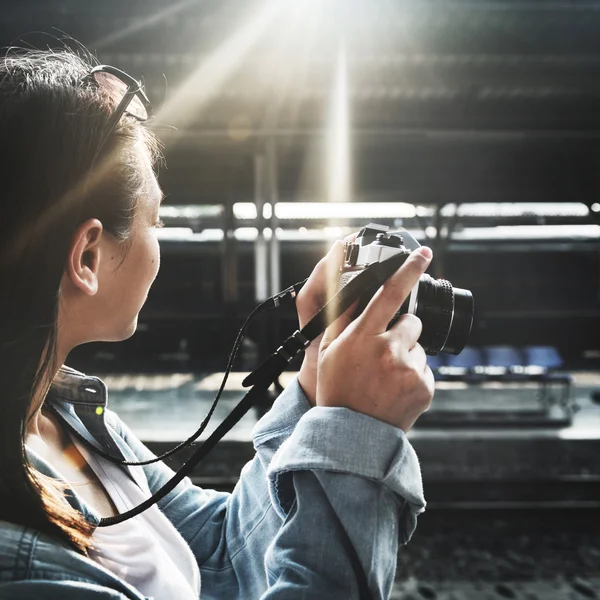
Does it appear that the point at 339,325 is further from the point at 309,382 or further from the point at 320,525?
the point at 320,525

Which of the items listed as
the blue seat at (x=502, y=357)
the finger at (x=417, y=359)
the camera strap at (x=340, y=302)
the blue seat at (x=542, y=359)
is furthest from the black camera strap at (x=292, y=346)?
the blue seat at (x=542, y=359)

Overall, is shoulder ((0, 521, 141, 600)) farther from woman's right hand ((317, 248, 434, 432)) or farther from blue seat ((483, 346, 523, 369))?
blue seat ((483, 346, 523, 369))

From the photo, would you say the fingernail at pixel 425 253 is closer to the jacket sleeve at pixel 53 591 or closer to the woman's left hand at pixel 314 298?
the woman's left hand at pixel 314 298

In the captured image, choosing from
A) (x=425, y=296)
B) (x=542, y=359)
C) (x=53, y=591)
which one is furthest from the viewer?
(x=542, y=359)

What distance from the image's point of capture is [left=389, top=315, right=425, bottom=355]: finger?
0.67 metres

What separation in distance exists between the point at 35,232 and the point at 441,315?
0.58 metres

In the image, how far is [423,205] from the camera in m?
7.94

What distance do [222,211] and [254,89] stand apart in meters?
3.27

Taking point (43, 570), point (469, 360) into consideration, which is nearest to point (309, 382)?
point (43, 570)

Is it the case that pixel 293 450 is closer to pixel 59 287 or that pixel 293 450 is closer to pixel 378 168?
pixel 59 287

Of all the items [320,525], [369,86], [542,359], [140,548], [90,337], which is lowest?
[542,359]

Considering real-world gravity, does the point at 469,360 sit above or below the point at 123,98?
below

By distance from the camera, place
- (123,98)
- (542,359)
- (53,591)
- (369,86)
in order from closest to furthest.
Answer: (53,591)
(123,98)
(369,86)
(542,359)

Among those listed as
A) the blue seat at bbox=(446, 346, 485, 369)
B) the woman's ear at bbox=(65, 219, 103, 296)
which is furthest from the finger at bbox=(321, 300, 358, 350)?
the blue seat at bbox=(446, 346, 485, 369)
